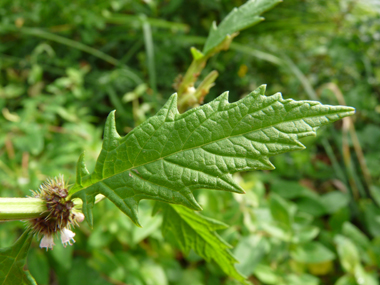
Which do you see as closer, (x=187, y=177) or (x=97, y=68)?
(x=187, y=177)

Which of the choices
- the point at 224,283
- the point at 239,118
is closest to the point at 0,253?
the point at 239,118

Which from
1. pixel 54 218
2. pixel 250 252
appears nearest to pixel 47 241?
pixel 54 218

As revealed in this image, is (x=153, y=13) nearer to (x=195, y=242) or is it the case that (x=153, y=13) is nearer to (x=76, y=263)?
(x=76, y=263)

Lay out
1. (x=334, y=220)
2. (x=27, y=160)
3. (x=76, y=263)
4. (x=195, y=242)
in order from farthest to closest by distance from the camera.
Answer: (x=334, y=220), (x=27, y=160), (x=76, y=263), (x=195, y=242)

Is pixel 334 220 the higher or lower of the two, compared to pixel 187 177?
lower

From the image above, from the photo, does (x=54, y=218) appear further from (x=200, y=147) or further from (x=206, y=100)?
(x=206, y=100)

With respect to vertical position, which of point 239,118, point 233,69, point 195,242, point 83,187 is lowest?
point 233,69

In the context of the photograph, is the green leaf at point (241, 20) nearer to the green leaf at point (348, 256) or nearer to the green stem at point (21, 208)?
the green stem at point (21, 208)

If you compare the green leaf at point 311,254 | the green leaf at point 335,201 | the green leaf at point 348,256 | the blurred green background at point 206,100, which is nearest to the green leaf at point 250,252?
the blurred green background at point 206,100
